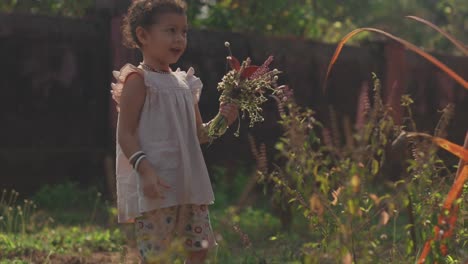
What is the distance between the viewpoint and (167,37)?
3.94 meters

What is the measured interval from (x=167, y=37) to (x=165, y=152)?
460 mm

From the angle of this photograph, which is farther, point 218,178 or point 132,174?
point 218,178

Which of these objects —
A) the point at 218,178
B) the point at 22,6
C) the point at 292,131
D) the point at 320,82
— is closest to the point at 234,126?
the point at 218,178

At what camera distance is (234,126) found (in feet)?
28.3

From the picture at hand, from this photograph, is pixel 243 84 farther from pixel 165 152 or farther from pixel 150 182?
pixel 150 182

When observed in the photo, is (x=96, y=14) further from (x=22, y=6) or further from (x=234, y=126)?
(x=22, y=6)

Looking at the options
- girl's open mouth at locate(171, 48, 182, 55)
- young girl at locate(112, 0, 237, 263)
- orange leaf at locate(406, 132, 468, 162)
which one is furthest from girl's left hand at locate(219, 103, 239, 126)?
orange leaf at locate(406, 132, 468, 162)

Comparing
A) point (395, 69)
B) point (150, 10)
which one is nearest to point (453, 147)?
point (150, 10)

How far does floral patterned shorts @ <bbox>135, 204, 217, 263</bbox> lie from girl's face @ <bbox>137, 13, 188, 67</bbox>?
0.62m

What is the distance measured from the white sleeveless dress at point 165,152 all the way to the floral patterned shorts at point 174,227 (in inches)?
1.9

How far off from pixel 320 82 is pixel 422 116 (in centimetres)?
191

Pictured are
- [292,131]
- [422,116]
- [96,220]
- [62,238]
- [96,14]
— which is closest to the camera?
[292,131]

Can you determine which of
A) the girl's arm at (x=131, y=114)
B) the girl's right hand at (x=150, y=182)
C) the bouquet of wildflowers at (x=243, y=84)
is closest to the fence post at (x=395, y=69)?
the bouquet of wildflowers at (x=243, y=84)

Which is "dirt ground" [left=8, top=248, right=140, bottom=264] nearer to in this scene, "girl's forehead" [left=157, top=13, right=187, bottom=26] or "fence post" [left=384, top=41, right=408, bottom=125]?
"girl's forehead" [left=157, top=13, right=187, bottom=26]
